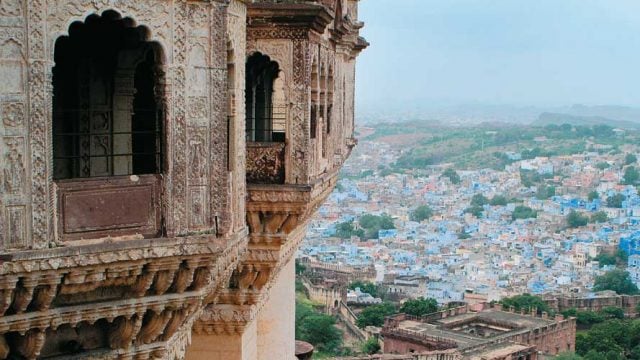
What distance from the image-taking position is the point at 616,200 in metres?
110

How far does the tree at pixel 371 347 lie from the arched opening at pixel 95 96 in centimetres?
3681

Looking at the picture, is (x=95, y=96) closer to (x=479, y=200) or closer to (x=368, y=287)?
(x=368, y=287)

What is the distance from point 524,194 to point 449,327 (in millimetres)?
81991

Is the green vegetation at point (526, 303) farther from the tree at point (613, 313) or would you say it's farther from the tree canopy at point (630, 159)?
the tree canopy at point (630, 159)

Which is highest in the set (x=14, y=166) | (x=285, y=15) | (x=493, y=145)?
(x=285, y=15)

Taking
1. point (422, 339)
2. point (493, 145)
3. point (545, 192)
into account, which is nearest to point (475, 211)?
point (545, 192)

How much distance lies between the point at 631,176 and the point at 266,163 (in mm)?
123010

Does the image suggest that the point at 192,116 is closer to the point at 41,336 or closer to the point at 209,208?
the point at 209,208

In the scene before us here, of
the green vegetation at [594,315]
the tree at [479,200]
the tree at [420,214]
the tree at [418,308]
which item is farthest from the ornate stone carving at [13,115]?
the tree at [479,200]

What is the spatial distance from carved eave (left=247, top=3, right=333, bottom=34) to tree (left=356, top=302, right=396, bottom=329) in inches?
1620

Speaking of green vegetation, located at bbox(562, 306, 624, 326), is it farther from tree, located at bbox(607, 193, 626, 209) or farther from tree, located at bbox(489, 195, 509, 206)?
tree, located at bbox(489, 195, 509, 206)

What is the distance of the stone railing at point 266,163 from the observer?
765 cm

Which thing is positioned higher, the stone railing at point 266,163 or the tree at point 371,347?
the stone railing at point 266,163

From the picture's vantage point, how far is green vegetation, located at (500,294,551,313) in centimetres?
5031
